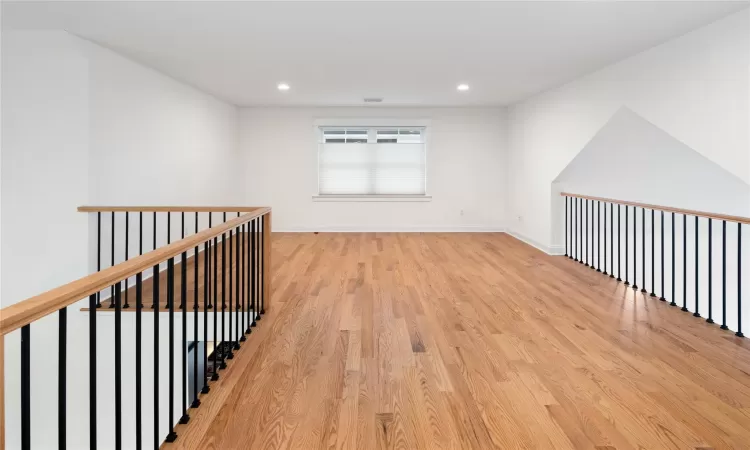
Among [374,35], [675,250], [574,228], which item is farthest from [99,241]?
[675,250]

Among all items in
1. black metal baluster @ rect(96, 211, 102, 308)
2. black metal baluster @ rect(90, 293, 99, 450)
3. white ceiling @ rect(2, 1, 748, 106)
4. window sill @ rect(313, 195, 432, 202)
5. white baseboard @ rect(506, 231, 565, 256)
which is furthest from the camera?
window sill @ rect(313, 195, 432, 202)

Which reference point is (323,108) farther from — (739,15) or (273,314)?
(739,15)

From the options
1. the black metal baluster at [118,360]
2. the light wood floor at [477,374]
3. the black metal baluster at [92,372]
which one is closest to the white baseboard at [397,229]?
the light wood floor at [477,374]

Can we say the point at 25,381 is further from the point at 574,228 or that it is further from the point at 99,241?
the point at 574,228

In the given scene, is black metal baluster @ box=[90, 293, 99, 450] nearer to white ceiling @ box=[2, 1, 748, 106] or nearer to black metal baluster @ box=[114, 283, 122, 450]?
black metal baluster @ box=[114, 283, 122, 450]

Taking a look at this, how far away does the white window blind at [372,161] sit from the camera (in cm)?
850

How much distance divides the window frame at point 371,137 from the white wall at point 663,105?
1.94 metres

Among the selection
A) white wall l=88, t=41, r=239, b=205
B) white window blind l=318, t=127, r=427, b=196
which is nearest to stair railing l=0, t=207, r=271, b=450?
white wall l=88, t=41, r=239, b=205

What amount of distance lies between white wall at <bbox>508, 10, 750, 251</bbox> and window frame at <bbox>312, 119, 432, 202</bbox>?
1937 mm

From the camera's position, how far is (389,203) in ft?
28.1

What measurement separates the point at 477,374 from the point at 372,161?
6354 mm

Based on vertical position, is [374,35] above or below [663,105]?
above

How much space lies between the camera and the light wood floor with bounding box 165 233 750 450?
6.45 ft

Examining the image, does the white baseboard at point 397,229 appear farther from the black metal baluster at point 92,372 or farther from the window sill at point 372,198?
the black metal baluster at point 92,372
